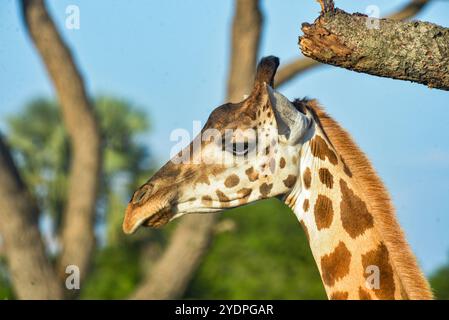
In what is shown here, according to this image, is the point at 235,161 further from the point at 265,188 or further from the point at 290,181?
the point at 290,181

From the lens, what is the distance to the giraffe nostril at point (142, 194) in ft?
17.6

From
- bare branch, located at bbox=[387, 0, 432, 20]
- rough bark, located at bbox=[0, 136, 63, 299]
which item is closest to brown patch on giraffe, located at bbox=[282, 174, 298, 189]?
rough bark, located at bbox=[0, 136, 63, 299]

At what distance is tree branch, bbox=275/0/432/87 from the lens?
52.4ft

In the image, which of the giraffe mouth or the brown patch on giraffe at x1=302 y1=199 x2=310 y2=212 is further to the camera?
the brown patch on giraffe at x1=302 y1=199 x2=310 y2=212

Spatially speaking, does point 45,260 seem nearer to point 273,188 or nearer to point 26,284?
point 26,284

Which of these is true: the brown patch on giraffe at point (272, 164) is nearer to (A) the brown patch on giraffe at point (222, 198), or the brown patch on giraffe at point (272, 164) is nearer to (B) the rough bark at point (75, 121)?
(A) the brown patch on giraffe at point (222, 198)

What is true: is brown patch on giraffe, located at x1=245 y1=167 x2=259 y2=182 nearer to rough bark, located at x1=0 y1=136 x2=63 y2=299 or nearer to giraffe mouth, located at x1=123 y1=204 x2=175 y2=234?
giraffe mouth, located at x1=123 y1=204 x2=175 y2=234

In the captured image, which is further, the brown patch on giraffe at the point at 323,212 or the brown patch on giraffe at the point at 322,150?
the brown patch on giraffe at the point at 322,150

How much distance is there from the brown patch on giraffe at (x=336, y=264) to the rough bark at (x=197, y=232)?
995cm

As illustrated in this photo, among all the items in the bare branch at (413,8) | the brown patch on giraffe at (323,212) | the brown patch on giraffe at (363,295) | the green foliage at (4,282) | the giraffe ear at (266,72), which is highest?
the giraffe ear at (266,72)

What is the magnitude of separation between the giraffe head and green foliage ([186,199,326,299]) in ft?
A: 33.0

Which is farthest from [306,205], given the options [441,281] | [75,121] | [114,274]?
[114,274]

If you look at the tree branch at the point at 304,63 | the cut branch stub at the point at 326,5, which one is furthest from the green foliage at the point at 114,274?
the cut branch stub at the point at 326,5
